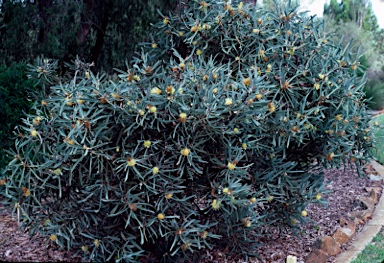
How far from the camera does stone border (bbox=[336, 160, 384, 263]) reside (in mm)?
4234

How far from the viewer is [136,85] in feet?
11.1

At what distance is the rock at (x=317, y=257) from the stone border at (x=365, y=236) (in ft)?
0.53

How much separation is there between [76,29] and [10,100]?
1670mm

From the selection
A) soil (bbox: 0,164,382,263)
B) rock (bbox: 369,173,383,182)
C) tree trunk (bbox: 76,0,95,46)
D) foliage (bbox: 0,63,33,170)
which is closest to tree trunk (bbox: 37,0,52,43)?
tree trunk (bbox: 76,0,95,46)

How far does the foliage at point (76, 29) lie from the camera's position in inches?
234

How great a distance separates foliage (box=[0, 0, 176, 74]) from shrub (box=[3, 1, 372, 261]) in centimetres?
271

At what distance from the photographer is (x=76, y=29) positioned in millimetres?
6305

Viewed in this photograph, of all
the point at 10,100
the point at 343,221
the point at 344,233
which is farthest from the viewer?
the point at 10,100

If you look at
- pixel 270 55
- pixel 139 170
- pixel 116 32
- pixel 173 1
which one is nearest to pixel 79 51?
pixel 116 32

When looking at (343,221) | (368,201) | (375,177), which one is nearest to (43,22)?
(343,221)

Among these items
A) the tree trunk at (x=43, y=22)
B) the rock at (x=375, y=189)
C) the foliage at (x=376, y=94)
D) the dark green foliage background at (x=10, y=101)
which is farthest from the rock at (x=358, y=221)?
the foliage at (x=376, y=94)

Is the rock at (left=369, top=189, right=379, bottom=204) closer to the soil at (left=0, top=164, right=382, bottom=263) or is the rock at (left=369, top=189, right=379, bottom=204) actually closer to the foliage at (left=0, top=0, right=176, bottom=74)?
the soil at (left=0, top=164, right=382, bottom=263)

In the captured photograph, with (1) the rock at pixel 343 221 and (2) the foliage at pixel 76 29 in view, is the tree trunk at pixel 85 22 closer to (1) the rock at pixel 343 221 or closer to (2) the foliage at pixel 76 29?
(2) the foliage at pixel 76 29

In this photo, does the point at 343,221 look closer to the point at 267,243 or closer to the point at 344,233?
the point at 344,233
